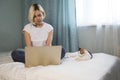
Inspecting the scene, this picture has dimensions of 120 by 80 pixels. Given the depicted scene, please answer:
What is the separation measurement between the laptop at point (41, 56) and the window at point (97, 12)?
2.96 feet

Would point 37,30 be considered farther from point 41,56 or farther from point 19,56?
point 41,56

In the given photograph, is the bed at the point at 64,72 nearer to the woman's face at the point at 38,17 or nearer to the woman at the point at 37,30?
the woman at the point at 37,30

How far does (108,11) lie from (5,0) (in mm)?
1572

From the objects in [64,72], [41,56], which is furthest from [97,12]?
[64,72]

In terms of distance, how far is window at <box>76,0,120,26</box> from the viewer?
95.4 inches

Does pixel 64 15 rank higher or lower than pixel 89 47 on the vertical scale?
higher

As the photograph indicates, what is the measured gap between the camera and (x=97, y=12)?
2.57 meters

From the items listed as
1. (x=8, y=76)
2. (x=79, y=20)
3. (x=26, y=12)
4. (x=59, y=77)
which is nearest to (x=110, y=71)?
(x=59, y=77)

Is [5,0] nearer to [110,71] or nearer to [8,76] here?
[8,76]

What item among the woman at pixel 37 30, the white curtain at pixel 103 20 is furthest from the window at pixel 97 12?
the woman at pixel 37 30

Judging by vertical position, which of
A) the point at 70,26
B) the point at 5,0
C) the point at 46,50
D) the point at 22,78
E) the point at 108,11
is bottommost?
the point at 22,78

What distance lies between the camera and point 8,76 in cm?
170

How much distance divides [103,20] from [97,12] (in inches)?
5.0

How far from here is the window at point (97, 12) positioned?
2424mm
